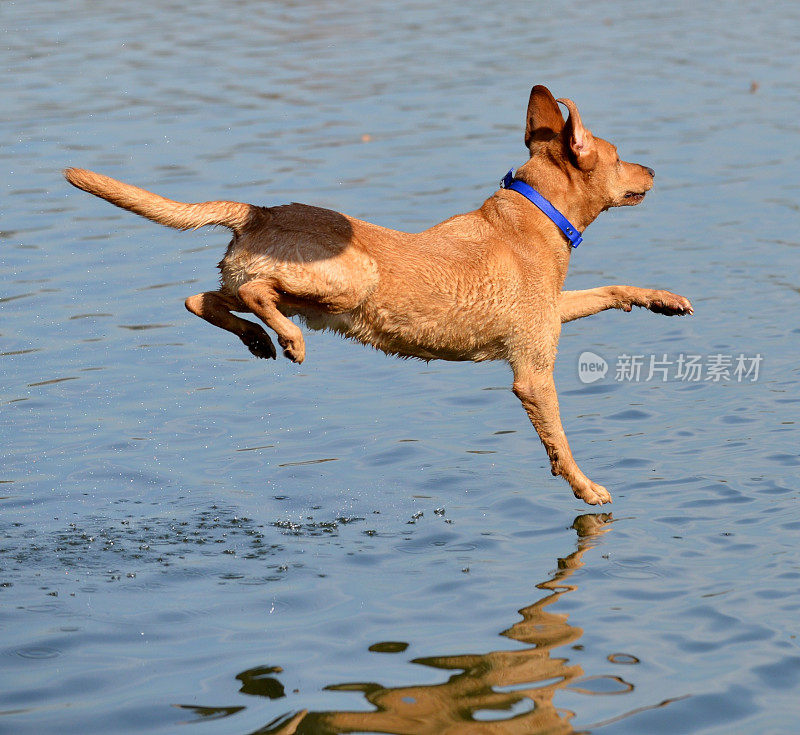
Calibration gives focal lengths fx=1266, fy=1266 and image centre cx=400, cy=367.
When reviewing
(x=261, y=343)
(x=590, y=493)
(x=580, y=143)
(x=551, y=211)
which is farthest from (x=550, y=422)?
(x=261, y=343)

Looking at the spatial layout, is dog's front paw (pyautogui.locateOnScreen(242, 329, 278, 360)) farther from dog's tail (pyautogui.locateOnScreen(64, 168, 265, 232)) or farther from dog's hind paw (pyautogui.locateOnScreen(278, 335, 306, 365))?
dog's hind paw (pyautogui.locateOnScreen(278, 335, 306, 365))

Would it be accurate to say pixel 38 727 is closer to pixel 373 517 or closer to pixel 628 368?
pixel 373 517

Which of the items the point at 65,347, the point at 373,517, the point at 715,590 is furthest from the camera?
the point at 65,347

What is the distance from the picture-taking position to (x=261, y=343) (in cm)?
705

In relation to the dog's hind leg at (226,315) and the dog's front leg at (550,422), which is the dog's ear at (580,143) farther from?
the dog's hind leg at (226,315)

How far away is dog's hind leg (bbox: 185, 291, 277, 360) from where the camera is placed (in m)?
6.89

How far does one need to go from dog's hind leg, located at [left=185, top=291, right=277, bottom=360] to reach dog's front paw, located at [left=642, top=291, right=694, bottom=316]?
230cm

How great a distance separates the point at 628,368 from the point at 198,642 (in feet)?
16.7

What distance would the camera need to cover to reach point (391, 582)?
654 cm

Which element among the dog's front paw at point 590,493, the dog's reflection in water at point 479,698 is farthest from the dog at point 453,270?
the dog's reflection in water at point 479,698

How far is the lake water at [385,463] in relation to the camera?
548 cm

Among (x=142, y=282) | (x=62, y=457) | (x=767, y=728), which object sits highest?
(x=142, y=282)

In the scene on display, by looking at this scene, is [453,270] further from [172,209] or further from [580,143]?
[172,209]

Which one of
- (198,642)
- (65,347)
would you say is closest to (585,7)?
(65,347)
